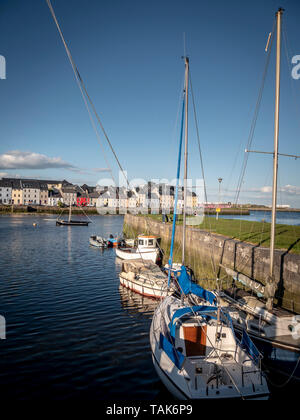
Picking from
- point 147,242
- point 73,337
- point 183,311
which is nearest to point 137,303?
point 73,337

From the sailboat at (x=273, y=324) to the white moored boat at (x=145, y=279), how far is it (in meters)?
6.22

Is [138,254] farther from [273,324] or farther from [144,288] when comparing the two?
[273,324]

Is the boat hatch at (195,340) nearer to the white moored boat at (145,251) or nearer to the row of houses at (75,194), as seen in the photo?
the white moored boat at (145,251)

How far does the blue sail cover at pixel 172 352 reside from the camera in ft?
29.7

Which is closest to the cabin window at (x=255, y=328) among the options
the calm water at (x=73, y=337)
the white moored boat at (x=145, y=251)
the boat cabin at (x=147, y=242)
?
the calm water at (x=73, y=337)

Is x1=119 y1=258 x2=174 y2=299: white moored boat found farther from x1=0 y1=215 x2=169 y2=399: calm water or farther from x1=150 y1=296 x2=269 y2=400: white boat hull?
x1=150 y1=296 x2=269 y2=400: white boat hull

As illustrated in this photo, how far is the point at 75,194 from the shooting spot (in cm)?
16312

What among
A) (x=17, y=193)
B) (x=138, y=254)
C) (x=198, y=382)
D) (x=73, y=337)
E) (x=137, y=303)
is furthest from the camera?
(x=17, y=193)

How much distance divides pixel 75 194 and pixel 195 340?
526 feet

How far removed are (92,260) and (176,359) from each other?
25625mm

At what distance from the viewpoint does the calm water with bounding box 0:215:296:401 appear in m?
10.3

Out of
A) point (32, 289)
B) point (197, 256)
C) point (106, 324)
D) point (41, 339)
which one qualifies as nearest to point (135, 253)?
point (197, 256)

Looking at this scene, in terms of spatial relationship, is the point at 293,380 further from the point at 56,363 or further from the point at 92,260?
the point at 92,260
